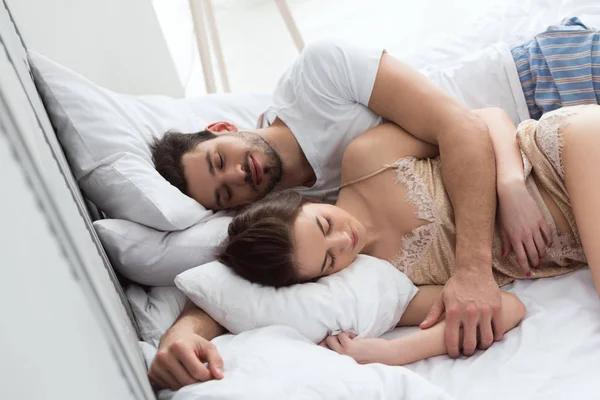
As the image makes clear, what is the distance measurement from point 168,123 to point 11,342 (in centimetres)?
145

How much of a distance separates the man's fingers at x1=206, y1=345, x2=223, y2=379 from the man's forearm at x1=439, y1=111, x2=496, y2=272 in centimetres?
53

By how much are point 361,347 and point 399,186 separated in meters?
0.40

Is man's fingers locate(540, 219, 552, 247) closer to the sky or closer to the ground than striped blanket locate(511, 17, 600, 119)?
closer to the ground

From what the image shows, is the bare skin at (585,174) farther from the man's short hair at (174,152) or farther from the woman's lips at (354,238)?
the man's short hair at (174,152)

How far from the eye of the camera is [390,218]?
1.44m

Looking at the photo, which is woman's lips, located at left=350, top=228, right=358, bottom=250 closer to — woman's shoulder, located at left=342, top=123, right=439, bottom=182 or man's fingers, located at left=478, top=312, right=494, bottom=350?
woman's shoulder, located at left=342, top=123, right=439, bottom=182

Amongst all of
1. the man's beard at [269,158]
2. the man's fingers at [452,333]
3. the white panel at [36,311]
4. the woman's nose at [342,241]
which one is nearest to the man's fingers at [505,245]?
the man's fingers at [452,333]

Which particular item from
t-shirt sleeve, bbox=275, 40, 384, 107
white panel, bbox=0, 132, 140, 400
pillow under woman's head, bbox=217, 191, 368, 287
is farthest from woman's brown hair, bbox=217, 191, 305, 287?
white panel, bbox=0, 132, 140, 400

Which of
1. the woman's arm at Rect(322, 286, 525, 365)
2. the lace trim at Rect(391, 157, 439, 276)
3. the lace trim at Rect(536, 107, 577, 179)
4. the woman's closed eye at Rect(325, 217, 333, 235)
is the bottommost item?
the woman's arm at Rect(322, 286, 525, 365)

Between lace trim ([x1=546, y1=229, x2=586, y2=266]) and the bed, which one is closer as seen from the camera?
the bed

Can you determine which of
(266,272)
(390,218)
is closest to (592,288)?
(390,218)

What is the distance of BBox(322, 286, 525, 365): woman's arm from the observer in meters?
1.19

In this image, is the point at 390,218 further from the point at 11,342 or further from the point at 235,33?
the point at 235,33

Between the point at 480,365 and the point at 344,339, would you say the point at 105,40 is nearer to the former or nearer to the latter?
the point at 344,339
